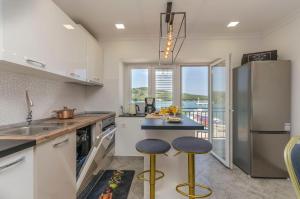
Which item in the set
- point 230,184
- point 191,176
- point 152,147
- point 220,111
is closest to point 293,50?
point 220,111

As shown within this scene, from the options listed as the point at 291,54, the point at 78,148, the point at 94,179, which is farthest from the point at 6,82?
the point at 291,54

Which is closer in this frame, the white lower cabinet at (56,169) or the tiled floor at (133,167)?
the white lower cabinet at (56,169)

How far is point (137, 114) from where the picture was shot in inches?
147

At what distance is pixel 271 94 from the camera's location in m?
2.67

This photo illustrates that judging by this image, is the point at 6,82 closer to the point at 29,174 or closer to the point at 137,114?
the point at 29,174

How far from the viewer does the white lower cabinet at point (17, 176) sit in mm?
1019

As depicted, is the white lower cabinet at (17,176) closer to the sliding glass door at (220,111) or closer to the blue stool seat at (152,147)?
the blue stool seat at (152,147)

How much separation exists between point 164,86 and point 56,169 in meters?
2.84

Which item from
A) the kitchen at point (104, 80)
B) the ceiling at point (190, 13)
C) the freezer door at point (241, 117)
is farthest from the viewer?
the freezer door at point (241, 117)

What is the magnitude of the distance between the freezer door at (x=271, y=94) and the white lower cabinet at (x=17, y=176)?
110 inches

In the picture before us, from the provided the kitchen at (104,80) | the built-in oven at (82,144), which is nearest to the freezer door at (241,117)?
the kitchen at (104,80)

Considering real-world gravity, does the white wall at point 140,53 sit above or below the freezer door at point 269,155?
above

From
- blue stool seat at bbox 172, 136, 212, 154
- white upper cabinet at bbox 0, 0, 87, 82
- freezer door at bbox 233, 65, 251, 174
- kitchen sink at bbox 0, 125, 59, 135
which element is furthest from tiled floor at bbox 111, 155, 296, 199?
white upper cabinet at bbox 0, 0, 87, 82

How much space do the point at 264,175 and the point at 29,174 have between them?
2970mm
